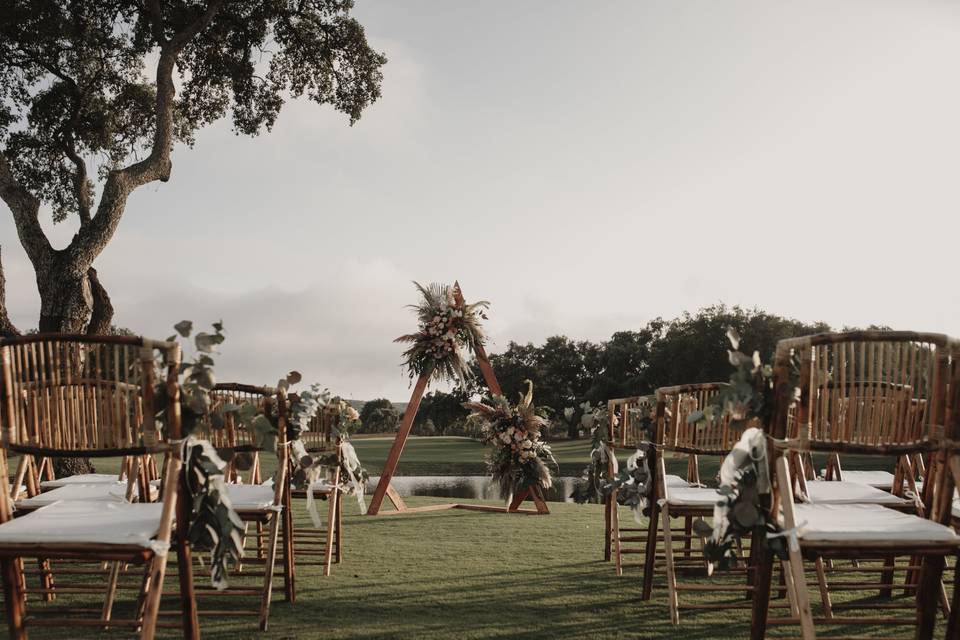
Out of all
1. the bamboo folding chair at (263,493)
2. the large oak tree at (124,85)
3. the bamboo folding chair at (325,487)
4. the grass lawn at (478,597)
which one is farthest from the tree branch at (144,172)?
the bamboo folding chair at (263,493)

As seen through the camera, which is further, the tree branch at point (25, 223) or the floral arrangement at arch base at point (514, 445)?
the tree branch at point (25, 223)

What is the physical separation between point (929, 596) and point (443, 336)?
6818 mm

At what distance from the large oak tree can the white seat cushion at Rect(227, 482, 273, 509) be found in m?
8.05

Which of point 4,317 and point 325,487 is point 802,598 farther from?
point 4,317

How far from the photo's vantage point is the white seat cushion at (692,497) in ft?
12.2

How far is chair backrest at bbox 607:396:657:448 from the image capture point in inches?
179

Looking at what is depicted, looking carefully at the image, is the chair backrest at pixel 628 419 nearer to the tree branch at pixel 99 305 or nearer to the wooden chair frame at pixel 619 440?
the wooden chair frame at pixel 619 440

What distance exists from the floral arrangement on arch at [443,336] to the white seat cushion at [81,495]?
185 inches

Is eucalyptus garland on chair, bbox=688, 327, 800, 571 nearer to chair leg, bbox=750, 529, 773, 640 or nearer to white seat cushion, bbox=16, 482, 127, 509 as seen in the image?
chair leg, bbox=750, 529, 773, 640

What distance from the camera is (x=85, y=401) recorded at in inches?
96.0

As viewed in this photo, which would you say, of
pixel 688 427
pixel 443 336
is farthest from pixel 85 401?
pixel 443 336

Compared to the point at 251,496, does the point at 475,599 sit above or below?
below

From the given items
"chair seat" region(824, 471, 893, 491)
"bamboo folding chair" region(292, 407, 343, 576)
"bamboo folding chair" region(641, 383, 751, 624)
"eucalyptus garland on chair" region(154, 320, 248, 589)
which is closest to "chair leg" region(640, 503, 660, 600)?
"bamboo folding chair" region(641, 383, 751, 624)

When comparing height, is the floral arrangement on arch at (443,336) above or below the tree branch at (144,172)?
below
